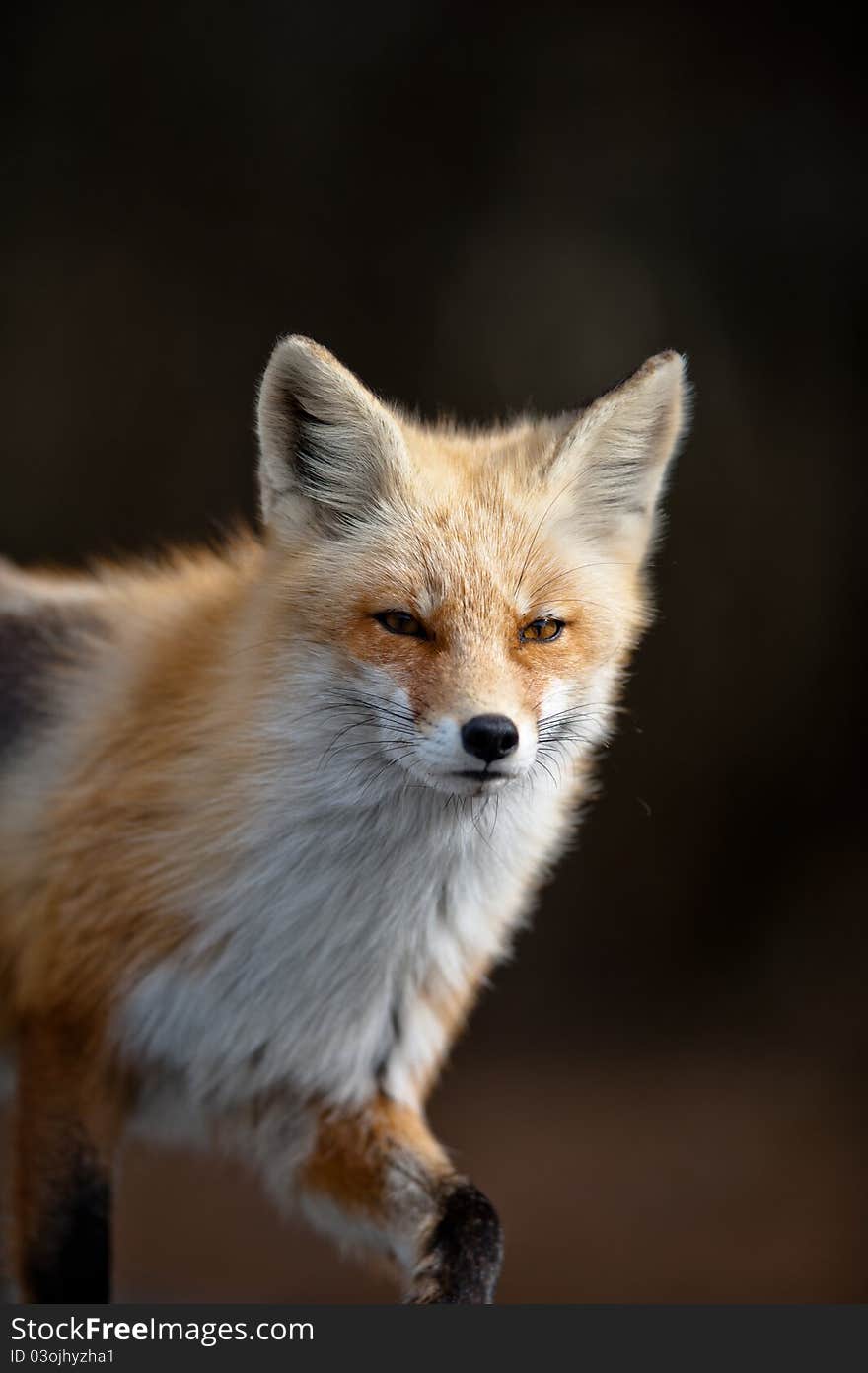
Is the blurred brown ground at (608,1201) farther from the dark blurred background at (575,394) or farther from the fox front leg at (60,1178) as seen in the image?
the fox front leg at (60,1178)

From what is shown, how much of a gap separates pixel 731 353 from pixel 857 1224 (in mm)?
2425

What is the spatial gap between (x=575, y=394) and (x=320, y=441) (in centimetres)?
194

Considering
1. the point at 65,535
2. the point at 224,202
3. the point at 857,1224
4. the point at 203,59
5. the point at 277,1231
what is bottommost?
the point at 277,1231

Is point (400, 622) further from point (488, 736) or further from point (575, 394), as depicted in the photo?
point (575, 394)

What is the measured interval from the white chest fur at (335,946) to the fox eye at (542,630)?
0.25m

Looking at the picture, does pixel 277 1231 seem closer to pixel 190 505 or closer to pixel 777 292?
pixel 190 505

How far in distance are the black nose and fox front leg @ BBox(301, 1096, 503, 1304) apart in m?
0.72

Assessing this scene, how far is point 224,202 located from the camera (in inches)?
132

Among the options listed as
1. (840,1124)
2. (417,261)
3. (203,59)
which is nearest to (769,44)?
(417,261)

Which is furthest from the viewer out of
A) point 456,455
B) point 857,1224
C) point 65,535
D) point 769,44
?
point 65,535

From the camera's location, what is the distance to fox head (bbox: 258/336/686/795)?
156 centimetres

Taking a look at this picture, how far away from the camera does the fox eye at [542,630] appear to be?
1624mm

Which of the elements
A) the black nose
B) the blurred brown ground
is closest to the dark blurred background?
the blurred brown ground

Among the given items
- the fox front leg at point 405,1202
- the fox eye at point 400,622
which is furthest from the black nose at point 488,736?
the fox front leg at point 405,1202
